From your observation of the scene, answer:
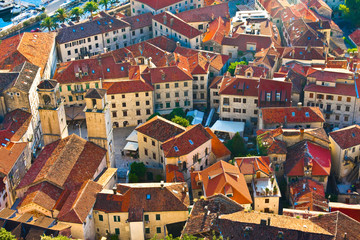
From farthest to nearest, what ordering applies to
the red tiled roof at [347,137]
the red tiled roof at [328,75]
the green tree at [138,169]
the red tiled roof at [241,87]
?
the red tiled roof at [241,87]
the red tiled roof at [328,75]
the red tiled roof at [347,137]
the green tree at [138,169]

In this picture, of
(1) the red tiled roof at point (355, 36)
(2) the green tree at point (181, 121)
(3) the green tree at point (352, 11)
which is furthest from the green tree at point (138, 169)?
(3) the green tree at point (352, 11)

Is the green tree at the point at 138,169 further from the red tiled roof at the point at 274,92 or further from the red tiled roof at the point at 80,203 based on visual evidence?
the red tiled roof at the point at 274,92

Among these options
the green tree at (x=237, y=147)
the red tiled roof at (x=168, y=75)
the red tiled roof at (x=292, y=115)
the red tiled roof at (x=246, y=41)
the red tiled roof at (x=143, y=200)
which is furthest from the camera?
the red tiled roof at (x=246, y=41)

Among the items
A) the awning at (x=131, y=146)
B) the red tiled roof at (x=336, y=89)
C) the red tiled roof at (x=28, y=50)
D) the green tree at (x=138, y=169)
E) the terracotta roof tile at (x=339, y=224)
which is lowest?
the awning at (x=131, y=146)

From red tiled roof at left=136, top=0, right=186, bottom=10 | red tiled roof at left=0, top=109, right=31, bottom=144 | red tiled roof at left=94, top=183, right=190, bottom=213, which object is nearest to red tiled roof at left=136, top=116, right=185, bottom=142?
red tiled roof at left=94, top=183, right=190, bottom=213

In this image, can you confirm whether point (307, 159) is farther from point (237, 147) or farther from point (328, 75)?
point (328, 75)

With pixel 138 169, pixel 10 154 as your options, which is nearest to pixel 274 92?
pixel 138 169

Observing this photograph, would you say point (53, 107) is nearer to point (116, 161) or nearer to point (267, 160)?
point (116, 161)
